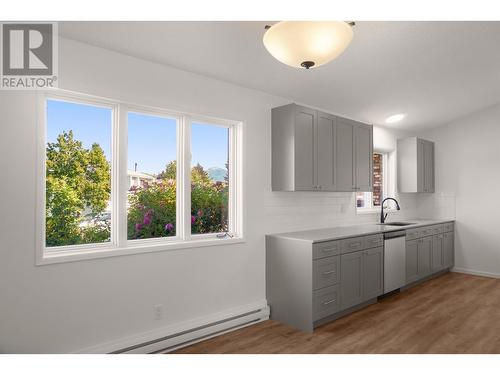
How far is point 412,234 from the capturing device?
5.05 meters

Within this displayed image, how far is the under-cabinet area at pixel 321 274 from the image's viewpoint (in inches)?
136

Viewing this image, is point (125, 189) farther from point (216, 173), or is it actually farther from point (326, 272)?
point (326, 272)

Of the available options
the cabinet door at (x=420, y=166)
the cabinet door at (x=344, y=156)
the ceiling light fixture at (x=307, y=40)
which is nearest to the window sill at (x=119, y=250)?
the cabinet door at (x=344, y=156)

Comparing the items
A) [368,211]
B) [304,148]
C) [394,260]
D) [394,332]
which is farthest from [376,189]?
[394,332]

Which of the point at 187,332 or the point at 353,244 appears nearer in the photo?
the point at 187,332

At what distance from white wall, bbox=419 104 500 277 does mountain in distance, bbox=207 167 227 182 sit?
463cm

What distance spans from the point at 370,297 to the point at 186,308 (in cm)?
224

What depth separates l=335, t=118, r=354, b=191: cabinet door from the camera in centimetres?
425

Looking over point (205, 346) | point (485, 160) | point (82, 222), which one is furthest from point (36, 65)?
point (485, 160)

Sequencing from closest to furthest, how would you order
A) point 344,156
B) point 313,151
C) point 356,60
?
1. point 356,60
2. point 313,151
3. point 344,156

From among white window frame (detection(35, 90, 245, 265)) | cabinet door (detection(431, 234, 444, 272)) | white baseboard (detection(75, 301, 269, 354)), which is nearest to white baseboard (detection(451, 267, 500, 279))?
cabinet door (detection(431, 234, 444, 272))

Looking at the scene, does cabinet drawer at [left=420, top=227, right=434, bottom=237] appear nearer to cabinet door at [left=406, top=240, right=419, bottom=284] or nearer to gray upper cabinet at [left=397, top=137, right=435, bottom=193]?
cabinet door at [left=406, top=240, right=419, bottom=284]

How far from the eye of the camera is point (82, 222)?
9.22 ft

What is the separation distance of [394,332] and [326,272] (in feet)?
2.82
